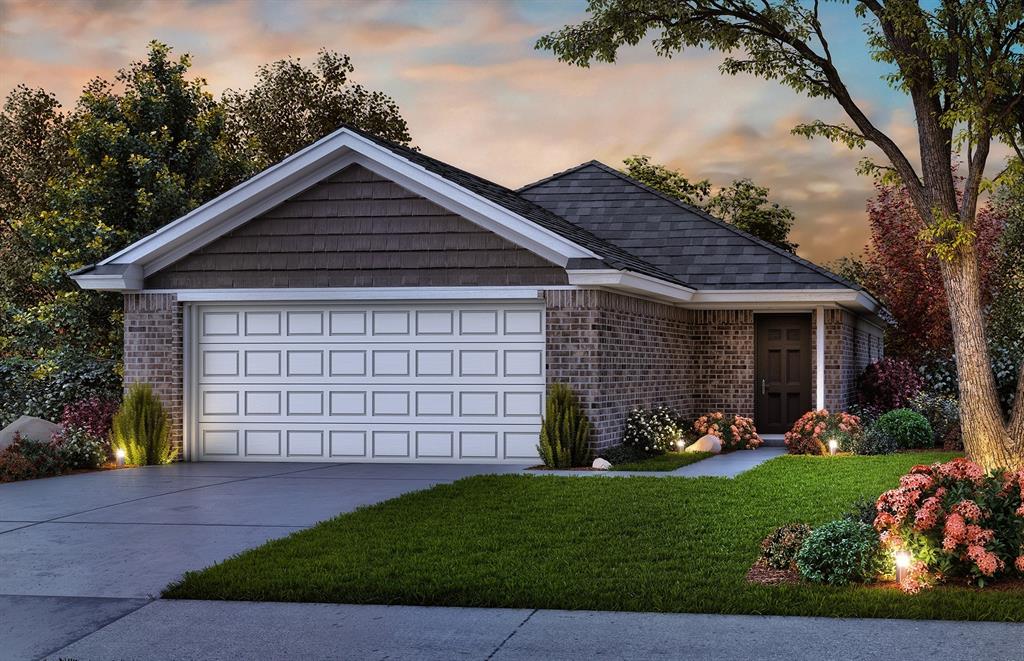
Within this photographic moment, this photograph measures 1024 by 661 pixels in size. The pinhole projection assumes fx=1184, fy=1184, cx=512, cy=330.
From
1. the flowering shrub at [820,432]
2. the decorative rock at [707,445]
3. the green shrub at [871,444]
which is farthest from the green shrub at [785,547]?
the decorative rock at [707,445]

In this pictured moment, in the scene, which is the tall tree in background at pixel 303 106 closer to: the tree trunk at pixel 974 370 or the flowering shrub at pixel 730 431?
the flowering shrub at pixel 730 431

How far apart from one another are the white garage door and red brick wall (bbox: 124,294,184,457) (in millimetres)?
361

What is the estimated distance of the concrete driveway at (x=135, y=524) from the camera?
784 cm

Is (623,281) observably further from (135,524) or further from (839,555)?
(839,555)

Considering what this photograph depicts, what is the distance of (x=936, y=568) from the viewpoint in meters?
8.22

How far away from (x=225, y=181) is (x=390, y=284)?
1302cm

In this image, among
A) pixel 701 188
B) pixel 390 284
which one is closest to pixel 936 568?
pixel 390 284

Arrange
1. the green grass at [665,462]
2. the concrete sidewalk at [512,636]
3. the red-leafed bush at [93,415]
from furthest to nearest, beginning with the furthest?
1. the red-leafed bush at [93,415]
2. the green grass at [665,462]
3. the concrete sidewalk at [512,636]

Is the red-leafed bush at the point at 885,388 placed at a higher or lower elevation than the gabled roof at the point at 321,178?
lower

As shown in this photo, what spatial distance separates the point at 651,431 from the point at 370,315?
4.73 meters

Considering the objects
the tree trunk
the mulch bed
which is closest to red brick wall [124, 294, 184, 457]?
the tree trunk

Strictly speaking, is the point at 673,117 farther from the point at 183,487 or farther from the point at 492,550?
the point at 492,550

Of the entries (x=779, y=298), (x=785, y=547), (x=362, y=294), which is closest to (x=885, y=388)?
(x=779, y=298)

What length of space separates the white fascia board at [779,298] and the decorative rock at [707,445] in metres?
2.67
